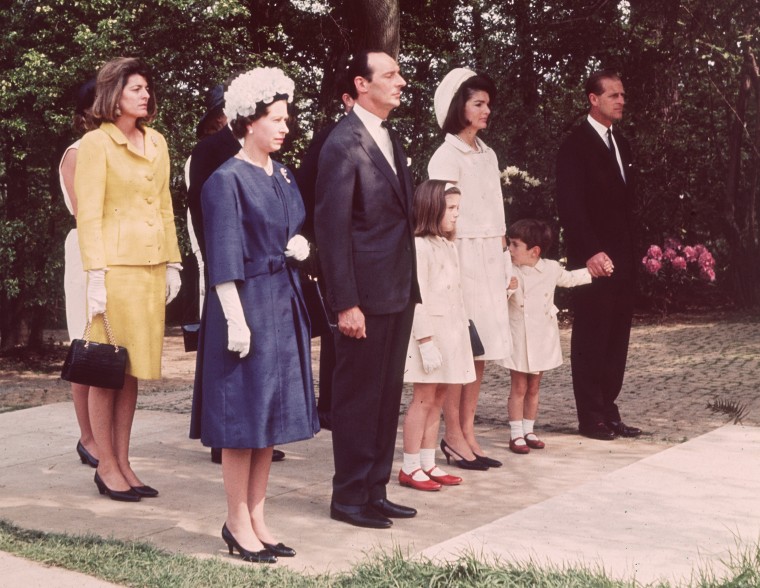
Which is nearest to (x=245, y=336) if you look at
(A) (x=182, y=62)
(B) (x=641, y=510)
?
(B) (x=641, y=510)

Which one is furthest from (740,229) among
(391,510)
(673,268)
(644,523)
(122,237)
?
(122,237)

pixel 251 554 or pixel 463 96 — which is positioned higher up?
pixel 463 96

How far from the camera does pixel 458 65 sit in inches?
648

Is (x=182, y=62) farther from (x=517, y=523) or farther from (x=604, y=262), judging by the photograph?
(x=517, y=523)

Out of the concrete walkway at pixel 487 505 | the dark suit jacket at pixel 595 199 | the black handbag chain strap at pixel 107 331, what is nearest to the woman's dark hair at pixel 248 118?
the black handbag chain strap at pixel 107 331

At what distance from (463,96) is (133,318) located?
2278mm

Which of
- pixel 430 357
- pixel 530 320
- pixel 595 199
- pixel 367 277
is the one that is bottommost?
pixel 430 357

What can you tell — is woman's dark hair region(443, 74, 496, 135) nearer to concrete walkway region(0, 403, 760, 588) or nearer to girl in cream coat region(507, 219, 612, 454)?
girl in cream coat region(507, 219, 612, 454)

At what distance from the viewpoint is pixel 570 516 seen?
4.89 meters

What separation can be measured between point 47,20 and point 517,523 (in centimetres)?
1220

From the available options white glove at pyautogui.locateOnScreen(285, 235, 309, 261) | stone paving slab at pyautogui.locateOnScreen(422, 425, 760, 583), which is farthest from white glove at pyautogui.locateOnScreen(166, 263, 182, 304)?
stone paving slab at pyautogui.locateOnScreen(422, 425, 760, 583)

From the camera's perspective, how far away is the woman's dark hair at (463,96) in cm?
626

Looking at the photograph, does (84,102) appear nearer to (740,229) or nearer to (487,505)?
(487,505)

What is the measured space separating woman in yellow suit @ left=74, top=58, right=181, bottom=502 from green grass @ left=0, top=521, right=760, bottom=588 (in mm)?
1098
